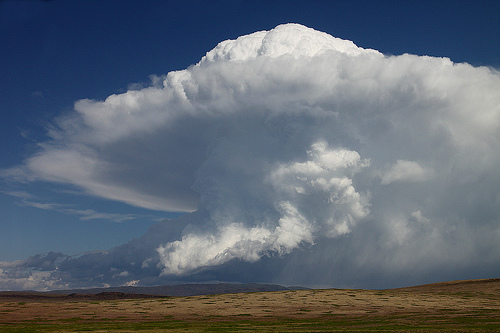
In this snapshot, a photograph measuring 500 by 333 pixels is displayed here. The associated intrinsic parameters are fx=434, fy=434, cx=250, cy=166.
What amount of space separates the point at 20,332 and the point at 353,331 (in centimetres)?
7252

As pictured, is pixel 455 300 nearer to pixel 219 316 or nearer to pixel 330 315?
pixel 330 315

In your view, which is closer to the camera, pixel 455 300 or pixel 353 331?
pixel 353 331

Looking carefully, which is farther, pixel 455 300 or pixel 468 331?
pixel 455 300

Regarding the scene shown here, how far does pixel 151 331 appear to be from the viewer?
9606 cm

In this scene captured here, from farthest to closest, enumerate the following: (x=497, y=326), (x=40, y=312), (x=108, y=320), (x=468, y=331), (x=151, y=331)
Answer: (x=40, y=312) < (x=108, y=320) < (x=151, y=331) < (x=497, y=326) < (x=468, y=331)

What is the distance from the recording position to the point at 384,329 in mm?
88000

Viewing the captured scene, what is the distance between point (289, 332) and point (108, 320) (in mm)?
70410

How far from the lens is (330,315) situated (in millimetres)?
135125

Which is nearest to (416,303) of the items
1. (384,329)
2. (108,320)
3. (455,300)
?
(455,300)

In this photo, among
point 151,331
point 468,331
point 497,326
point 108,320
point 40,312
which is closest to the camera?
point 468,331

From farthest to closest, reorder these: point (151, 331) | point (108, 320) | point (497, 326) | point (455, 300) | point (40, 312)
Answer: point (455, 300), point (40, 312), point (108, 320), point (151, 331), point (497, 326)

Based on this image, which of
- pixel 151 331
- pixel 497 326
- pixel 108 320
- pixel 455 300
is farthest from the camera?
pixel 455 300

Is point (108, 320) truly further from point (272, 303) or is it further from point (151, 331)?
point (272, 303)

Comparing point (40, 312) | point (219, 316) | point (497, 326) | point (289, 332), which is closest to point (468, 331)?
point (497, 326)
